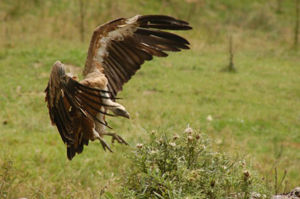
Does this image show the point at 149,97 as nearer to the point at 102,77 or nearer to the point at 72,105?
the point at 102,77

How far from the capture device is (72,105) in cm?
321

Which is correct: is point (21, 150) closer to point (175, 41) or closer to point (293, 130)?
point (175, 41)

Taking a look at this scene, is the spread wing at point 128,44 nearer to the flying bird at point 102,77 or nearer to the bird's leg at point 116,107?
the flying bird at point 102,77

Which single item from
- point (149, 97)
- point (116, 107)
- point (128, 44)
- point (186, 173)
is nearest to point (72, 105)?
point (116, 107)

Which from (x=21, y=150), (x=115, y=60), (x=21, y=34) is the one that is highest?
(x=115, y=60)

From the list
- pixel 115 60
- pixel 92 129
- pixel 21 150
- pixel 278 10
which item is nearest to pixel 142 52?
pixel 115 60

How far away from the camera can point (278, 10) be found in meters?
25.2

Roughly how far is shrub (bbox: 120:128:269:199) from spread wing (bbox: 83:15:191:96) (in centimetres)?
102

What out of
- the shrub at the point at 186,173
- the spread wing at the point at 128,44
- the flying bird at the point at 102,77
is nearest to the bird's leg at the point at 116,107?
the flying bird at the point at 102,77

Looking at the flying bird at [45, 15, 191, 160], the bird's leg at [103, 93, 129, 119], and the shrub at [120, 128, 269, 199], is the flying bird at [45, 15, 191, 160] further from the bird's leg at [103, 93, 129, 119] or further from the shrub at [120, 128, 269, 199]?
the shrub at [120, 128, 269, 199]

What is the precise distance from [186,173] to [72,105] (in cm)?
97

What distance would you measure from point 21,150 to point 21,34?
8415 mm

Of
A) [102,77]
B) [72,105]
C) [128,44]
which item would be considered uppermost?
[128,44]

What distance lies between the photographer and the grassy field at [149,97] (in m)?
6.46
